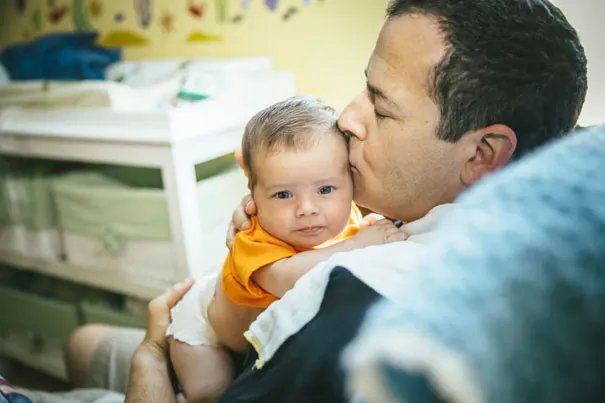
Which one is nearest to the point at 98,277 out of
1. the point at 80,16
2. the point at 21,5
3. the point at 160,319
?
the point at 160,319

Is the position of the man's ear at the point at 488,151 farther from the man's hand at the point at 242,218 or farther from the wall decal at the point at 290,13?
the wall decal at the point at 290,13

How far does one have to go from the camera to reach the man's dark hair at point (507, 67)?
625mm

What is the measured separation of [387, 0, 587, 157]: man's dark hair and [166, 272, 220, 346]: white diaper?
587 millimetres

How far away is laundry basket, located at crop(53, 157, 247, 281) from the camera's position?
1466 millimetres

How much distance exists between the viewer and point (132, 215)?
1.50 m

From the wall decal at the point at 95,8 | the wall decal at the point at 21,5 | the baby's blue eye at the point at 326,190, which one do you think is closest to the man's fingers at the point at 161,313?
the baby's blue eye at the point at 326,190

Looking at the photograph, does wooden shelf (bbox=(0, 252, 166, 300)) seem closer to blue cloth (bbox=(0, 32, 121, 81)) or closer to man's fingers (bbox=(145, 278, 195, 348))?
man's fingers (bbox=(145, 278, 195, 348))

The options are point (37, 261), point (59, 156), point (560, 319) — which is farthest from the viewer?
point (37, 261)

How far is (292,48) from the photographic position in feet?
5.39

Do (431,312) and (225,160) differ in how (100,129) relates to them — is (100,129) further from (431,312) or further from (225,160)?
(431,312)

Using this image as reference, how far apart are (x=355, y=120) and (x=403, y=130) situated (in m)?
0.09

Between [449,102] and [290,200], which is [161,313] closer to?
[290,200]

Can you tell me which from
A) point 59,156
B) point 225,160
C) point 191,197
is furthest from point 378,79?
point 59,156

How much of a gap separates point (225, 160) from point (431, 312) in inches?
54.3
